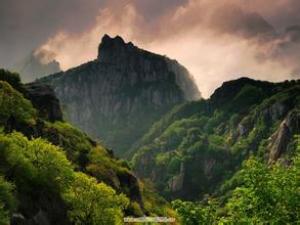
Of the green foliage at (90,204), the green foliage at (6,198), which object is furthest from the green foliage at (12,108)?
the green foliage at (6,198)

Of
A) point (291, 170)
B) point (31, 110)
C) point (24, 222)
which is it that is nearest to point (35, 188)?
point (24, 222)

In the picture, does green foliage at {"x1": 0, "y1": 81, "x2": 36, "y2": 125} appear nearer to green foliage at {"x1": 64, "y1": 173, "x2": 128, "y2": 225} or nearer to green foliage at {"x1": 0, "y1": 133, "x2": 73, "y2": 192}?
green foliage at {"x1": 0, "y1": 133, "x2": 73, "y2": 192}

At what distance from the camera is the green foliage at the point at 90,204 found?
123 metres

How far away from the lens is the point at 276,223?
5000cm

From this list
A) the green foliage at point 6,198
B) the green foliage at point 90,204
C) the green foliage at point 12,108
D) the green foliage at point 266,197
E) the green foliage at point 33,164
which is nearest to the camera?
the green foliage at point 266,197

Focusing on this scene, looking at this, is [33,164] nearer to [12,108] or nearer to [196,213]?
[196,213]

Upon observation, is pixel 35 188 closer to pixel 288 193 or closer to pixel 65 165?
pixel 65 165

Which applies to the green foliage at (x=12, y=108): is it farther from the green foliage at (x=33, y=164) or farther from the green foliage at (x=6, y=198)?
the green foliage at (x=6, y=198)

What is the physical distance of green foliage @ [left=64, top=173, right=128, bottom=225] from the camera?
404 ft

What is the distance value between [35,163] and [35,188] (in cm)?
Answer: 673

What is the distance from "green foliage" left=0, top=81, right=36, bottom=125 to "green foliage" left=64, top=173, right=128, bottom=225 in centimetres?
4250

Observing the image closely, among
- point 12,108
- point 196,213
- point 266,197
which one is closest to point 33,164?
point 196,213

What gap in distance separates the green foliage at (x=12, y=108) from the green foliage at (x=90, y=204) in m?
42.5

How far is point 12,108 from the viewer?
6762 inches
